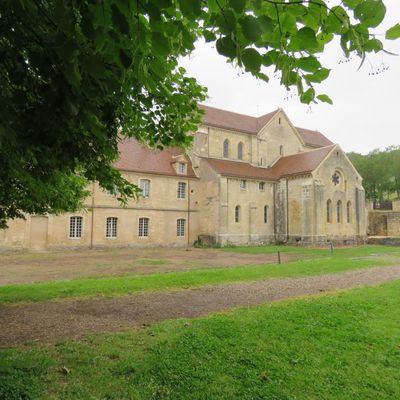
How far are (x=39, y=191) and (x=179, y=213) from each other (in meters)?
28.2

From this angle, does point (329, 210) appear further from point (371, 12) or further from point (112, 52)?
point (112, 52)

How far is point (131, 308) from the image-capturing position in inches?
326

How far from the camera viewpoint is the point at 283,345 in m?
5.46

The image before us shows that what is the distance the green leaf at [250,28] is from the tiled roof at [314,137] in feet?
153

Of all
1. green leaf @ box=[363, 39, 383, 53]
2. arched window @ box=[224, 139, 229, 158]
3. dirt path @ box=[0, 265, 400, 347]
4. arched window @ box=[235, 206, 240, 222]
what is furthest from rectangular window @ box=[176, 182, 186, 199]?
green leaf @ box=[363, 39, 383, 53]

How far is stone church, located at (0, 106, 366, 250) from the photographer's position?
30.5 metres

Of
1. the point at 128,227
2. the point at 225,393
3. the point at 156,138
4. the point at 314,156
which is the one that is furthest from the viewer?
the point at 314,156

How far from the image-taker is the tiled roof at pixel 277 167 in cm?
3381

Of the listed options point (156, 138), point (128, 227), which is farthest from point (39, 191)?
point (128, 227)

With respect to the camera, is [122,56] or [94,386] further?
[94,386]

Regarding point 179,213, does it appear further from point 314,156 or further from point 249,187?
point 314,156

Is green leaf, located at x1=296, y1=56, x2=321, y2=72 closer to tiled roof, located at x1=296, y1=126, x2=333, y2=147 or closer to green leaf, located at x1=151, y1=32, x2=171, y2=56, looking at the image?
green leaf, located at x1=151, y1=32, x2=171, y2=56

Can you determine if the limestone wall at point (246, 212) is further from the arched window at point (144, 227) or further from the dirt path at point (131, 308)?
the dirt path at point (131, 308)

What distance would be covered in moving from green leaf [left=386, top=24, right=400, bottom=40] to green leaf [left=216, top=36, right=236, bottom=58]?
96cm
